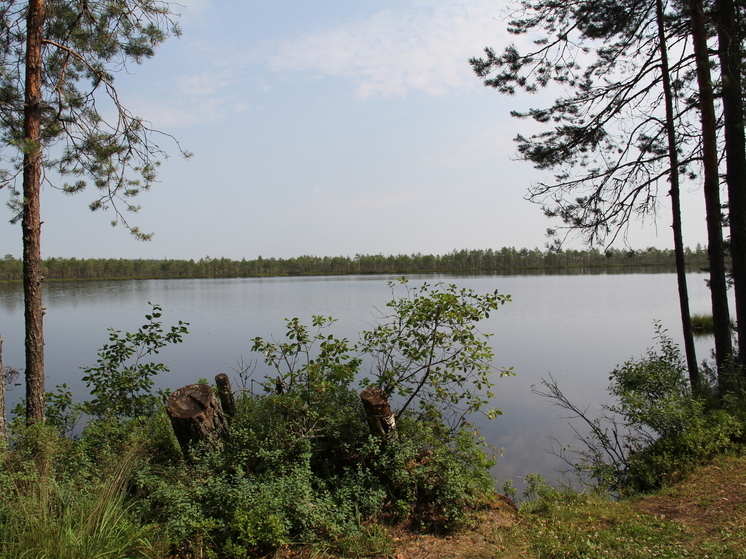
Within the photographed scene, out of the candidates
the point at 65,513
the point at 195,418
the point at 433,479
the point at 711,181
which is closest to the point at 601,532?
the point at 433,479

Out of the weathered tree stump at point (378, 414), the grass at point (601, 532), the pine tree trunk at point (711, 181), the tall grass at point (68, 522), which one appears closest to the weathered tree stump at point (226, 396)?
the tall grass at point (68, 522)

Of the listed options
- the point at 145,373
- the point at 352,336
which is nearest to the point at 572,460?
the point at 145,373

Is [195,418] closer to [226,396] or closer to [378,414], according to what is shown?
[226,396]

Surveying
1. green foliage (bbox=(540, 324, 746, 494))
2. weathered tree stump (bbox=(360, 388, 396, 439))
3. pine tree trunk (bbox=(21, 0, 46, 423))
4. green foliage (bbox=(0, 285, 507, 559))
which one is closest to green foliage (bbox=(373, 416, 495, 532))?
green foliage (bbox=(0, 285, 507, 559))

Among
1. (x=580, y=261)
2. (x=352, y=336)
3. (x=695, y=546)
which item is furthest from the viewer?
(x=580, y=261)

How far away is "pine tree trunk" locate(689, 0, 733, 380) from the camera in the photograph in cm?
732

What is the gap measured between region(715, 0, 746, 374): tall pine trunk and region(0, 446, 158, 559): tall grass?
26.6 feet

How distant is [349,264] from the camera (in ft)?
386

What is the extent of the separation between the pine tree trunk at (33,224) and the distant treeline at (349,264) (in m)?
100

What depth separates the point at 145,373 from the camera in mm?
6355

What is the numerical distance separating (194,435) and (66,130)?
4819 millimetres

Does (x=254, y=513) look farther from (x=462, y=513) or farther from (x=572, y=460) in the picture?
(x=572, y=460)

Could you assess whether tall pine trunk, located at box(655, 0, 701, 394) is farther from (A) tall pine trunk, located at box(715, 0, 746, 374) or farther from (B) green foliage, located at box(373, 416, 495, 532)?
(B) green foliage, located at box(373, 416, 495, 532)

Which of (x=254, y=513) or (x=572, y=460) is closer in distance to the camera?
(x=254, y=513)
